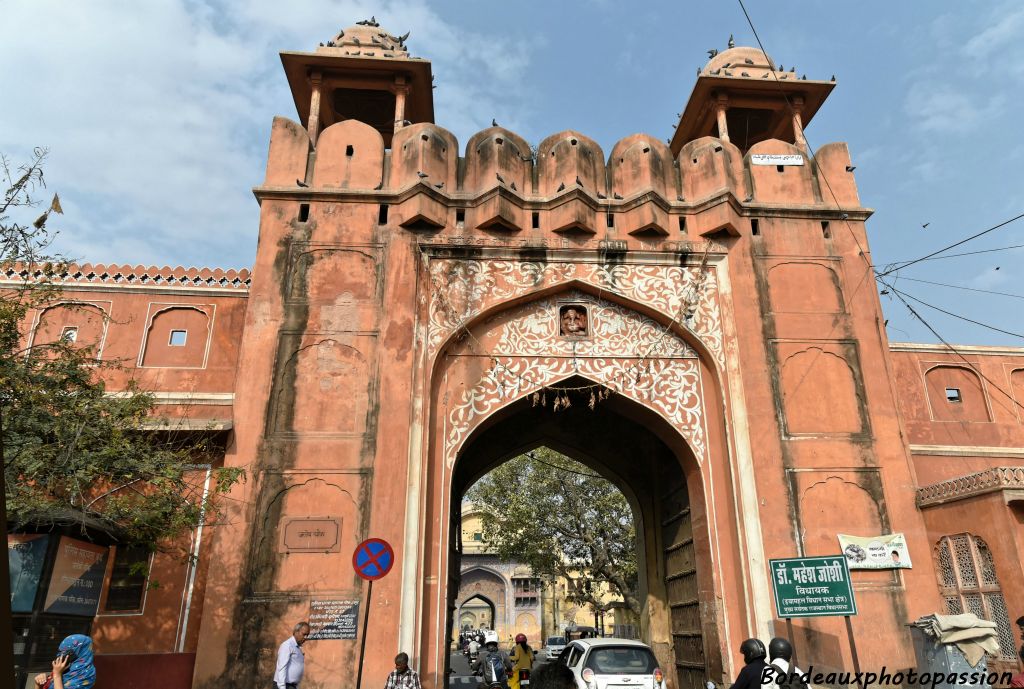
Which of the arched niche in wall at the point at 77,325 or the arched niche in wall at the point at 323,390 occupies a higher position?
the arched niche in wall at the point at 77,325

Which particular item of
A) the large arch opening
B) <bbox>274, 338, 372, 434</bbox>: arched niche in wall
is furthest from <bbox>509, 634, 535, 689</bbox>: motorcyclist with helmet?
<bbox>274, 338, 372, 434</bbox>: arched niche in wall

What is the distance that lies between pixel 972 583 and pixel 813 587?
3.16 meters

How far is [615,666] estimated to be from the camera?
8.34 meters

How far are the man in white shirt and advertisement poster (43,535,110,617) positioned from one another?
83.3 inches

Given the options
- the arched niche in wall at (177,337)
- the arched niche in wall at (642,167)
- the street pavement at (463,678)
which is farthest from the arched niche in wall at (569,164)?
the street pavement at (463,678)

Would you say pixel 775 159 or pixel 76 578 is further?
pixel 775 159

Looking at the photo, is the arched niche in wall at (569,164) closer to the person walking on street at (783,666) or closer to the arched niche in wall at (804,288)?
the arched niche in wall at (804,288)

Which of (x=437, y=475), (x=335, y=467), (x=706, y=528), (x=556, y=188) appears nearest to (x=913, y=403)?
(x=706, y=528)

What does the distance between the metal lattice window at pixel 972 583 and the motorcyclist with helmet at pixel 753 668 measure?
5.89 metres

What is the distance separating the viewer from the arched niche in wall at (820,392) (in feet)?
33.3

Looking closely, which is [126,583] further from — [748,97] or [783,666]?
[748,97]

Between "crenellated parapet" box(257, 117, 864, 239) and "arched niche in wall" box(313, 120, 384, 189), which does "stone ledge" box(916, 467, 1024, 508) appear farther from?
"arched niche in wall" box(313, 120, 384, 189)

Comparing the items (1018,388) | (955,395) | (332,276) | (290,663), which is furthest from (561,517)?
(290,663)

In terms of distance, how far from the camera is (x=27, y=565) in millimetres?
6777
